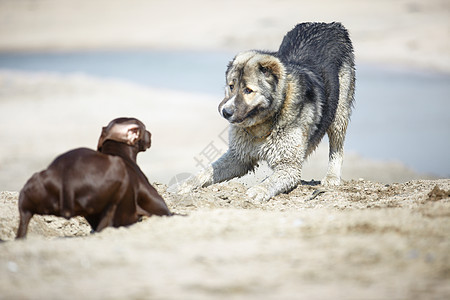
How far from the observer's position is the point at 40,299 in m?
3.38

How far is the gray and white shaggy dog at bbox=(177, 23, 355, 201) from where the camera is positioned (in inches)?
304

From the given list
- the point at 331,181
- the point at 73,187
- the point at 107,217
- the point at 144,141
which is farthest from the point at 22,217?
the point at 331,181

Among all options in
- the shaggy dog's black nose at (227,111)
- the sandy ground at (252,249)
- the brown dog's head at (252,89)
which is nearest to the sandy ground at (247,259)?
the sandy ground at (252,249)

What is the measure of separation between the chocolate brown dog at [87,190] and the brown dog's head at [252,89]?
258cm

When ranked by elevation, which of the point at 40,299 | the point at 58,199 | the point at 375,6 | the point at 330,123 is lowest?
the point at 40,299

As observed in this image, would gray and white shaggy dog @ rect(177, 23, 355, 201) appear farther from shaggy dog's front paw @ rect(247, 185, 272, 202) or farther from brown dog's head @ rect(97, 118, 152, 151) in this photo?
brown dog's head @ rect(97, 118, 152, 151)

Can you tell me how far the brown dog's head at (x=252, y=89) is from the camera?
7637 mm

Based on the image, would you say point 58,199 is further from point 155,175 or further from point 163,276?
point 155,175

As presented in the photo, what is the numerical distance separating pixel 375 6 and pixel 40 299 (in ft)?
90.4

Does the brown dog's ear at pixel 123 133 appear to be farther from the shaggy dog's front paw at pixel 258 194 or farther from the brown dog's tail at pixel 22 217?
the shaggy dog's front paw at pixel 258 194

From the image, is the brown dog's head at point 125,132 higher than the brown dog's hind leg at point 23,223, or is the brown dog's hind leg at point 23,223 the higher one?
the brown dog's head at point 125,132

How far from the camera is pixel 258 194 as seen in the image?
24.3 feet

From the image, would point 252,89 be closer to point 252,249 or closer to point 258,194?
point 258,194

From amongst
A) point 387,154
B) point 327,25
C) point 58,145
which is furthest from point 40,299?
point 387,154
